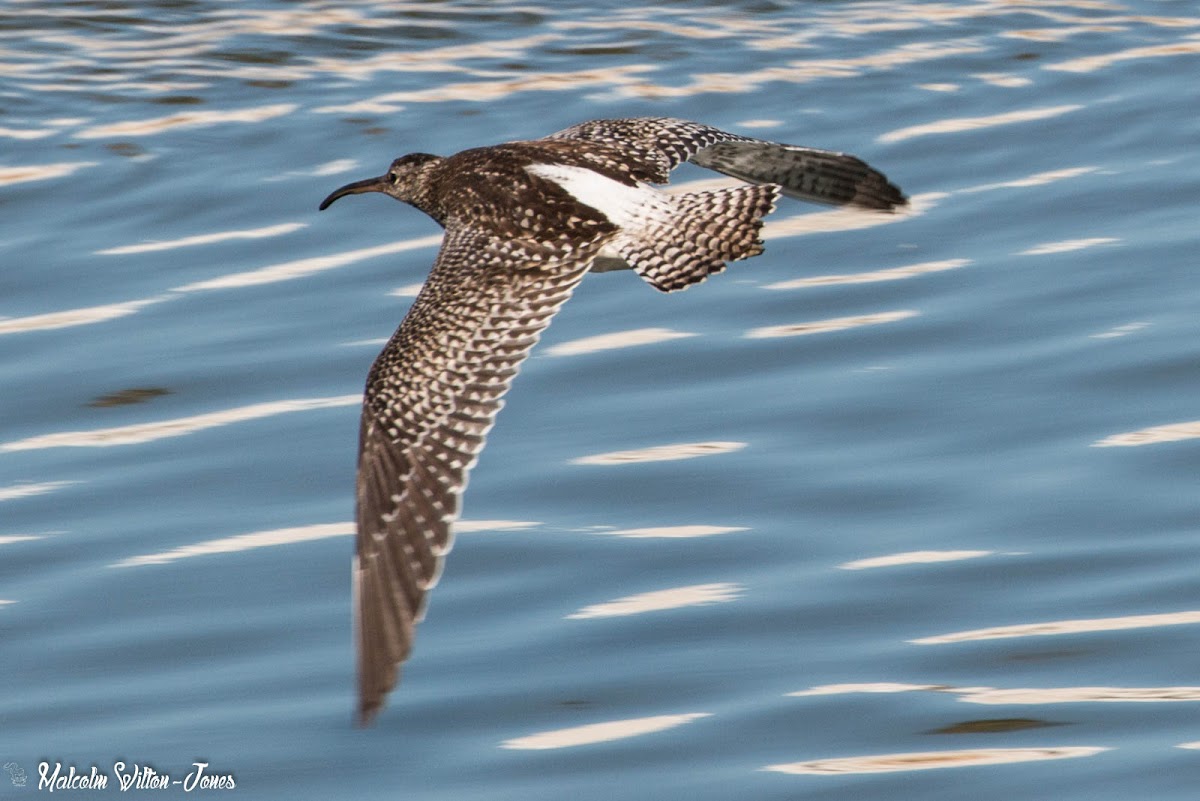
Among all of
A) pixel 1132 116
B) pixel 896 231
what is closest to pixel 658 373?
pixel 896 231

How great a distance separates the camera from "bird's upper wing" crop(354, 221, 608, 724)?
660cm

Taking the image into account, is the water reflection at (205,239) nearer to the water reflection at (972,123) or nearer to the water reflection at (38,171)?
the water reflection at (38,171)

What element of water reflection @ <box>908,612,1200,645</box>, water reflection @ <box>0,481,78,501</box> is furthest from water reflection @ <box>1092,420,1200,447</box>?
water reflection @ <box>0,481,78,501</box>

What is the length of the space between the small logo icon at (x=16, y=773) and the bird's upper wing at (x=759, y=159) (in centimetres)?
307

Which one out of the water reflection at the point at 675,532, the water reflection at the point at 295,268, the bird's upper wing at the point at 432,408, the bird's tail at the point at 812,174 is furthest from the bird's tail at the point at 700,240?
the water reflection at the point at 295,268

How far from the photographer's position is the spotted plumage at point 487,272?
6.77 m

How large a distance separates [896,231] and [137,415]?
3750mm

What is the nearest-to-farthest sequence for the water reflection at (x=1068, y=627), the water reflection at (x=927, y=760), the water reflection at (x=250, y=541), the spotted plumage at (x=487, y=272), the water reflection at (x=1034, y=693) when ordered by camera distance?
the spotted plumage at (x=487, y=272)
the water reflection at (x=927, y=760)
the water reflection at (x=1034, y=693)
the water reflection at (x=1068, y=627)
the water reflection at (x=250, y=541)

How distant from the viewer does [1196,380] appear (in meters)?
9.48

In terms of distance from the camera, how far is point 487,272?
784cm

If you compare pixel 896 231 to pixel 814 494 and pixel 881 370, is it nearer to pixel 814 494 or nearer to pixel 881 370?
pixel 881 370

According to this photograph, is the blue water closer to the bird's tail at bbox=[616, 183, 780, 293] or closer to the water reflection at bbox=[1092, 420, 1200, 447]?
the water reflection at bbox=[1092, 420, 1200, 447]

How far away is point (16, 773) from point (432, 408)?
1681 mm

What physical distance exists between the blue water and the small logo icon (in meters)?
0.02
